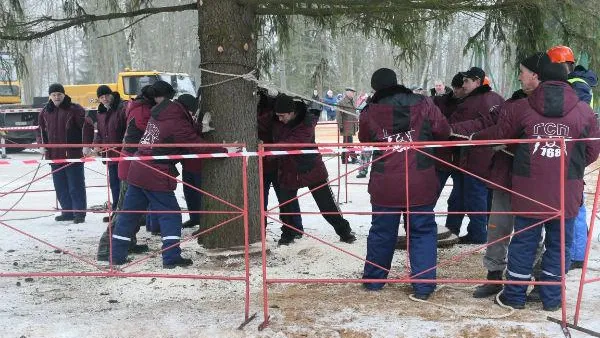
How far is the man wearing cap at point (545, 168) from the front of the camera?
13.7 feet

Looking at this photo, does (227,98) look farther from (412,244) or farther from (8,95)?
(8,95)

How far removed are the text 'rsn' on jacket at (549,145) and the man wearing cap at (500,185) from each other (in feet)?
0.49

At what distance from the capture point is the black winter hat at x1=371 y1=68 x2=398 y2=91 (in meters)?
4.75

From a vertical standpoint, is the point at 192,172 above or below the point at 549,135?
below

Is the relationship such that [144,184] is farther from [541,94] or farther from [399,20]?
[541,94]

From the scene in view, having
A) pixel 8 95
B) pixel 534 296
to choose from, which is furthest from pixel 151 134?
pixel 8 95

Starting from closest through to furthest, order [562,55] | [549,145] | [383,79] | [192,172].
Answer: [549,145]
[383,79]
[562,55]
[192,172]

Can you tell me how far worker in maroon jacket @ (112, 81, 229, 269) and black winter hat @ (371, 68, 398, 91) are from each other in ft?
5.52

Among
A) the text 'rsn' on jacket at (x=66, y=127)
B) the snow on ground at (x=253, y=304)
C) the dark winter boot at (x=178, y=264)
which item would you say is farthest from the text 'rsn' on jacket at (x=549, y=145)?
the text 'rsn' on jacket at (x=66, y=127)

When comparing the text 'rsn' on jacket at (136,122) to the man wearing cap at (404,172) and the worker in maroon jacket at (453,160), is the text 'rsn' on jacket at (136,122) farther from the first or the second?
the worker in maroon jacket at (453,160)

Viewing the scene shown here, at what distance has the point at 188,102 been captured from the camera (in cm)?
595

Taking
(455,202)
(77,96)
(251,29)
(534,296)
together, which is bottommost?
(534,296)

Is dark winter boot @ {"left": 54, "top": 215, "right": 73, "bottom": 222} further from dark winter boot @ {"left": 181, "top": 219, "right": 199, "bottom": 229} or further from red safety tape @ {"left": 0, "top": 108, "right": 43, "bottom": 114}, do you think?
red safety tape @ {"left": 0, "top": 108, "right": 43, "bottom": 114}

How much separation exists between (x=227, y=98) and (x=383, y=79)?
164 centimetres
